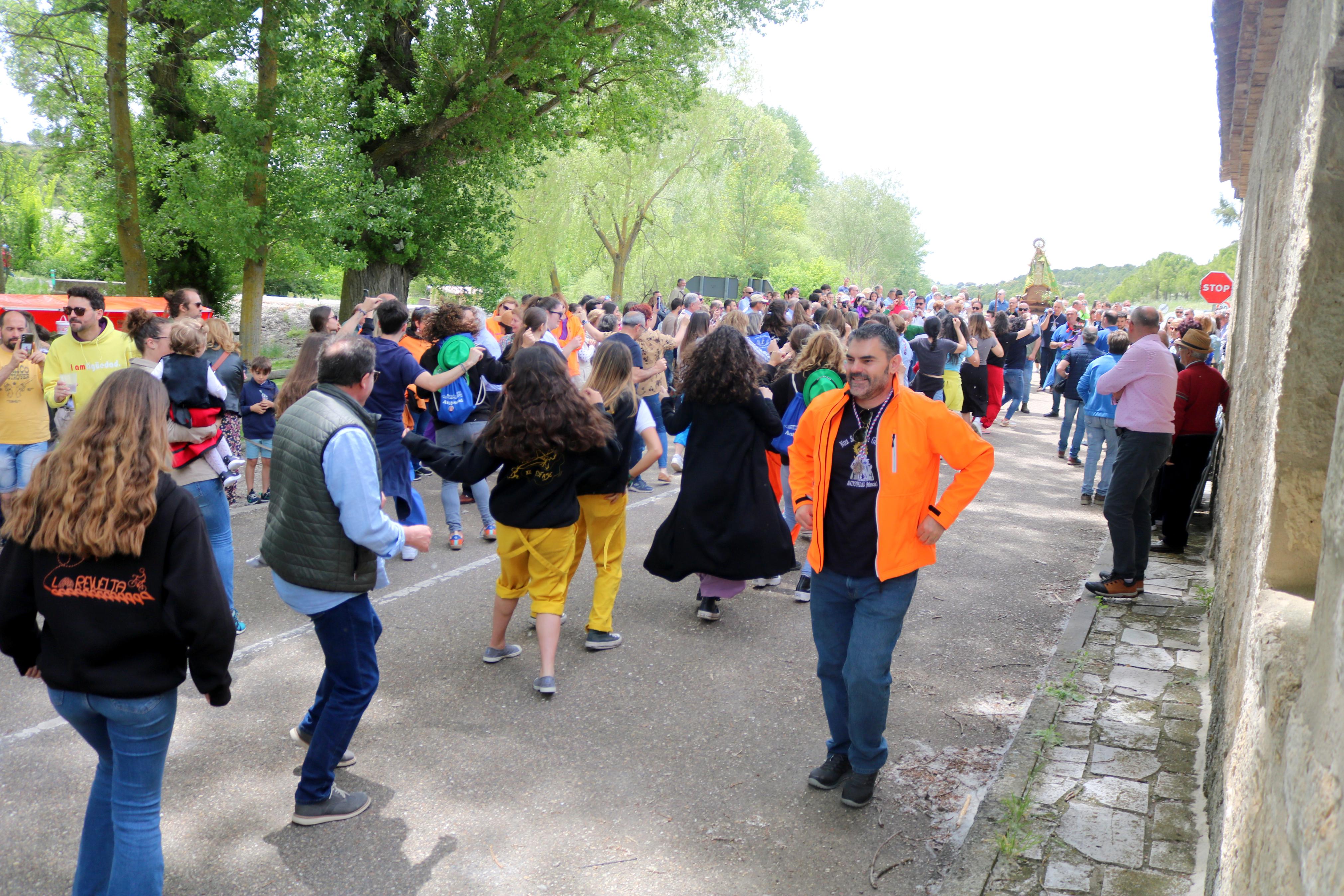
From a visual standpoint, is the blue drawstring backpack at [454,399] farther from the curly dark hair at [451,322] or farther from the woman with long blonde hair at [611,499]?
the woman with long blonde hair at [611,499]

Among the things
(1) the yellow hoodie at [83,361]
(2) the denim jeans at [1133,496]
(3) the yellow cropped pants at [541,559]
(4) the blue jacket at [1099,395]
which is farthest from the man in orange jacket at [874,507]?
(4) the blue jacket at [1099,395]

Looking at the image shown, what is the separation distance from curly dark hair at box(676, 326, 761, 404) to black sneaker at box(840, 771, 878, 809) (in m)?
2.55

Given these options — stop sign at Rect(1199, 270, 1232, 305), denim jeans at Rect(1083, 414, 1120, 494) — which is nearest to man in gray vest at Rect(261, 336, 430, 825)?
denim jeans at Rect(1083, 414, 1120, 494)

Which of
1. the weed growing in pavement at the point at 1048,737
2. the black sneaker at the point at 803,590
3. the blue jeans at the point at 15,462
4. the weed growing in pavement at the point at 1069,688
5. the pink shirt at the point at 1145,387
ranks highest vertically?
the pink shirt at the point at 1145,387

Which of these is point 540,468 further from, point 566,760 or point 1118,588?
point 1118,588

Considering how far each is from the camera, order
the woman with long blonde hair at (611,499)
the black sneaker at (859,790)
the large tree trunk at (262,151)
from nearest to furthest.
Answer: the black sneaker at (859,790)
the woman with long blonde hair at (611,499)
the large tree trunk at (262,151)

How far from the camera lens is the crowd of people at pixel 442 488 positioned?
9.19ft

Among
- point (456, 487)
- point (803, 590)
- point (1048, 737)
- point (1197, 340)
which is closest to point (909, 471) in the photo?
point (1048, 737)

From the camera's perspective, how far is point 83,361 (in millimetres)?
6336

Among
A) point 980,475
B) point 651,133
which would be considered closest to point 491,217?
point 651,133

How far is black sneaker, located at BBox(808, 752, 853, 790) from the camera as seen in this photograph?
4.23 metres

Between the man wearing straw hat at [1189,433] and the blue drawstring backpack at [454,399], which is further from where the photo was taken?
the man wearing straw hat at [1189,433]

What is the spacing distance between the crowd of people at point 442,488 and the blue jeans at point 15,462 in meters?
0.02

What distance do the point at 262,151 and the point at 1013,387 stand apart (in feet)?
40.4
